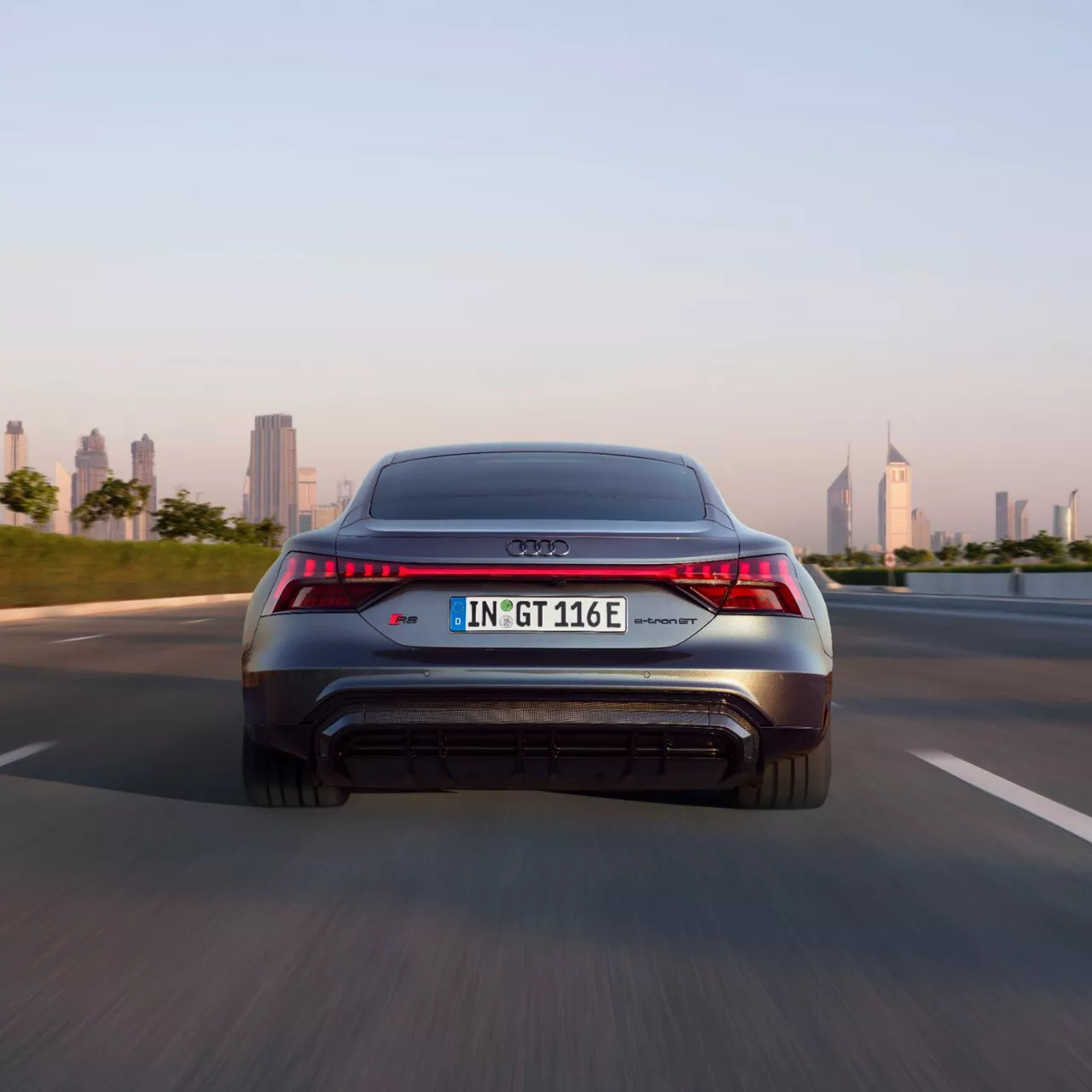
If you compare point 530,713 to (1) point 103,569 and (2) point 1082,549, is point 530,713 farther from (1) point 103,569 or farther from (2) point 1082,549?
(2) point 1082,549

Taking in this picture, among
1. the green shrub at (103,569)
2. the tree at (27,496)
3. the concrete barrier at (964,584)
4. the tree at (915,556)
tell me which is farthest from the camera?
the tree at (915,556)

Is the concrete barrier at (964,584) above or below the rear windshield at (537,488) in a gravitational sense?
below

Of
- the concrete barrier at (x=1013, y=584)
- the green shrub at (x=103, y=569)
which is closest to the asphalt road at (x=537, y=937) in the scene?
the green shrub at (x=103, y=569)

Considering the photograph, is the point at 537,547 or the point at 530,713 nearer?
the point at 530,713

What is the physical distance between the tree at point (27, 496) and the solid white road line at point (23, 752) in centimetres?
5082

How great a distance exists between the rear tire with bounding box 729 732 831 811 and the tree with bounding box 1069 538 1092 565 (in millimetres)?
86455

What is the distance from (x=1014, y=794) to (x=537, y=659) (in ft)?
8.72

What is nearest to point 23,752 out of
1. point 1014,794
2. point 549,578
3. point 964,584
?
point 549,578

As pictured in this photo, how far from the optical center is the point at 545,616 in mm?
5004

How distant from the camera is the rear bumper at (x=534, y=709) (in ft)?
16.2

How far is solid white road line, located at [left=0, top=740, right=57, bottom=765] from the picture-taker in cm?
747

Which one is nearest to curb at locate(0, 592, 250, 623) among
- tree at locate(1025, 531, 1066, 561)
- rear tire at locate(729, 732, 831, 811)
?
rear tire at locate(729, 732, 831, 811)

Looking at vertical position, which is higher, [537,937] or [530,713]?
[530,713]

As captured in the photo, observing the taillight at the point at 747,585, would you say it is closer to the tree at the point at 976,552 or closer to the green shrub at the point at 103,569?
the green shrub at the point at 103,569
